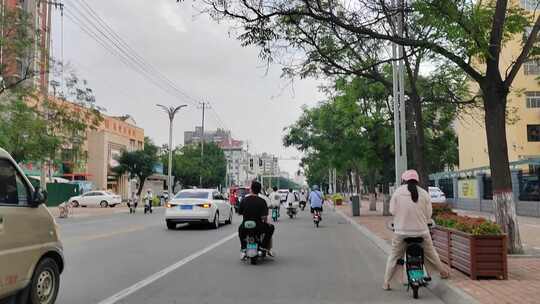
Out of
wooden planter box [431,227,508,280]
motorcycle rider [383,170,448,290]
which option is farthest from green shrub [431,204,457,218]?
motorcycle rider [383,170,448,290]

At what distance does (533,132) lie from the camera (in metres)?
46.1

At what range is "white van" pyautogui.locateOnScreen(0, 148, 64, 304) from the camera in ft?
19.1

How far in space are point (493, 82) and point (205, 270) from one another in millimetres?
7174

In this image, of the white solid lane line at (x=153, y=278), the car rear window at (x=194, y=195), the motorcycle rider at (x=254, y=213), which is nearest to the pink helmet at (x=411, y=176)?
the motorcycle rider at (x=254, y=213)

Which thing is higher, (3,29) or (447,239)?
(3,29)

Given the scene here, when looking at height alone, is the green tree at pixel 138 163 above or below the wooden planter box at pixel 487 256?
above

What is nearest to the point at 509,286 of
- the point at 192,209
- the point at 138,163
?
the point at 192,209

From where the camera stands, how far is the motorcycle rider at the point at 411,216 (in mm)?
7738

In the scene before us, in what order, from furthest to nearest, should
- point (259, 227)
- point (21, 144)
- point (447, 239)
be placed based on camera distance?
point (21, 144) → point (259, 227) → point (447, 239)

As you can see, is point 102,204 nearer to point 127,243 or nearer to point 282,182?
point 127,243

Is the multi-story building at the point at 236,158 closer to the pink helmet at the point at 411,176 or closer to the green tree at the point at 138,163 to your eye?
the green tree at the point at 138,163

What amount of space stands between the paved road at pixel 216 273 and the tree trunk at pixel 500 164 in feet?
8.85

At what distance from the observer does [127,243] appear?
15.5 metres

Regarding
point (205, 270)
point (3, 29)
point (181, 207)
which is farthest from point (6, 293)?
point (3, 29)
